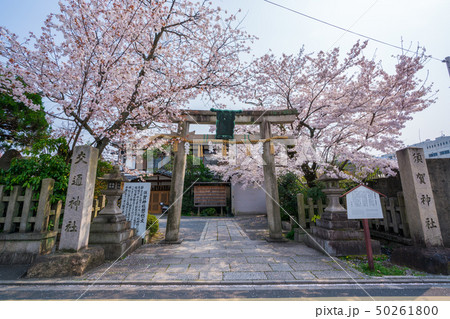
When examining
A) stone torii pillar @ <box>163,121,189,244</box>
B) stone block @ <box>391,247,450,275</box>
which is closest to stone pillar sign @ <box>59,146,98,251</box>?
stone torii pillar @ <box>163,121,189,244</box>

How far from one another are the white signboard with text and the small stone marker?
639 cm

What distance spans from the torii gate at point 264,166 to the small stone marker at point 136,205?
946 millimetres

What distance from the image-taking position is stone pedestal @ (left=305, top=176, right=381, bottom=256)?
5234 mm

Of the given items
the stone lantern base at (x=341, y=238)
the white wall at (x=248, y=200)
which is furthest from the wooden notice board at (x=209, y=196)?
the stone lantern base at (x=341, y=238)

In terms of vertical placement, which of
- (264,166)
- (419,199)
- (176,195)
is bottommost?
(419,199)

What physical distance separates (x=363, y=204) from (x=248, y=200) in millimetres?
13141

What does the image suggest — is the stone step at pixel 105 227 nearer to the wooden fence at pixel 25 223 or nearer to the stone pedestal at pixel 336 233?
the wooden fence at pixel 25 223

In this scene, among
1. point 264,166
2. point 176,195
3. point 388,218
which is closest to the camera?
point 388,218

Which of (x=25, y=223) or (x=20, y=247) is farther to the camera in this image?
(x=25, y=223)

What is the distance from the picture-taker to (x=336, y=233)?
5406 millimetres

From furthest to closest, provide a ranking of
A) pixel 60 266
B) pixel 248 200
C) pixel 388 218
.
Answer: pixel 248 200 → pixel 388 218 → pixel 60 266

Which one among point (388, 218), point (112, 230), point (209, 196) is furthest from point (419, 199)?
point (209, 196)

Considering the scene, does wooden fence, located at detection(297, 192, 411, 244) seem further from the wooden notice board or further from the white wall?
the wooden notice board

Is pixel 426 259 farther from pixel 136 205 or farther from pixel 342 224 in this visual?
pixel 136 205
